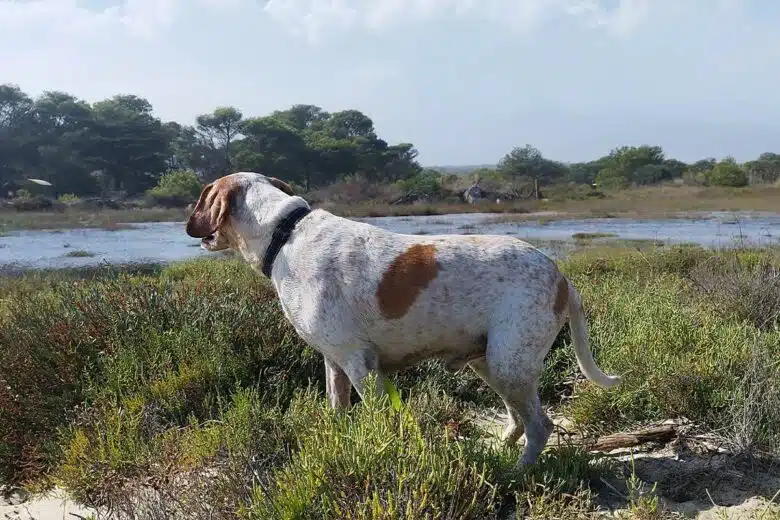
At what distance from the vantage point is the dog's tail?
4.16 meters

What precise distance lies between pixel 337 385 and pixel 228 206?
1.23 meters

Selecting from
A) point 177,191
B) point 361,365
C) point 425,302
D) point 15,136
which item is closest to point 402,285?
point 425,302

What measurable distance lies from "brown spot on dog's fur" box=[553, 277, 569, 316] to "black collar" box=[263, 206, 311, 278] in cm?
148

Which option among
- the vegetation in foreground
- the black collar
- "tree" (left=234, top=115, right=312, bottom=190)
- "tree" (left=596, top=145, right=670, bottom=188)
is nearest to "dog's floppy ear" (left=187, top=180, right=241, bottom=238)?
the black collar

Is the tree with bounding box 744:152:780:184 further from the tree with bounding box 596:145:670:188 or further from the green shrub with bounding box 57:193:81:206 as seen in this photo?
the green shrub with bounding box 57:193:81:206

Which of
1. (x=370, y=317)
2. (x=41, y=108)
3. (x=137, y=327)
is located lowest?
(x=137, y=327)

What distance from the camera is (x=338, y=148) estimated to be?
54281mm

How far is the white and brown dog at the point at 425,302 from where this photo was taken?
3770 millimetres

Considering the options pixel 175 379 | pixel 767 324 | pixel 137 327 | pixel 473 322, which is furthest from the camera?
pixel 767 324

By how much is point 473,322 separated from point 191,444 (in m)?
1.75

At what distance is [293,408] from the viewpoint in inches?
167

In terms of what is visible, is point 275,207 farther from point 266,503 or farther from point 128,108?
point 128,108

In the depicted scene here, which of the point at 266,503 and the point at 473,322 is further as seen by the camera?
the point at 473,322

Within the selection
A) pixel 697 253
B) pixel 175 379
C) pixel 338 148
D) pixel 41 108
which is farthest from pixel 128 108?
pixel 175 379
